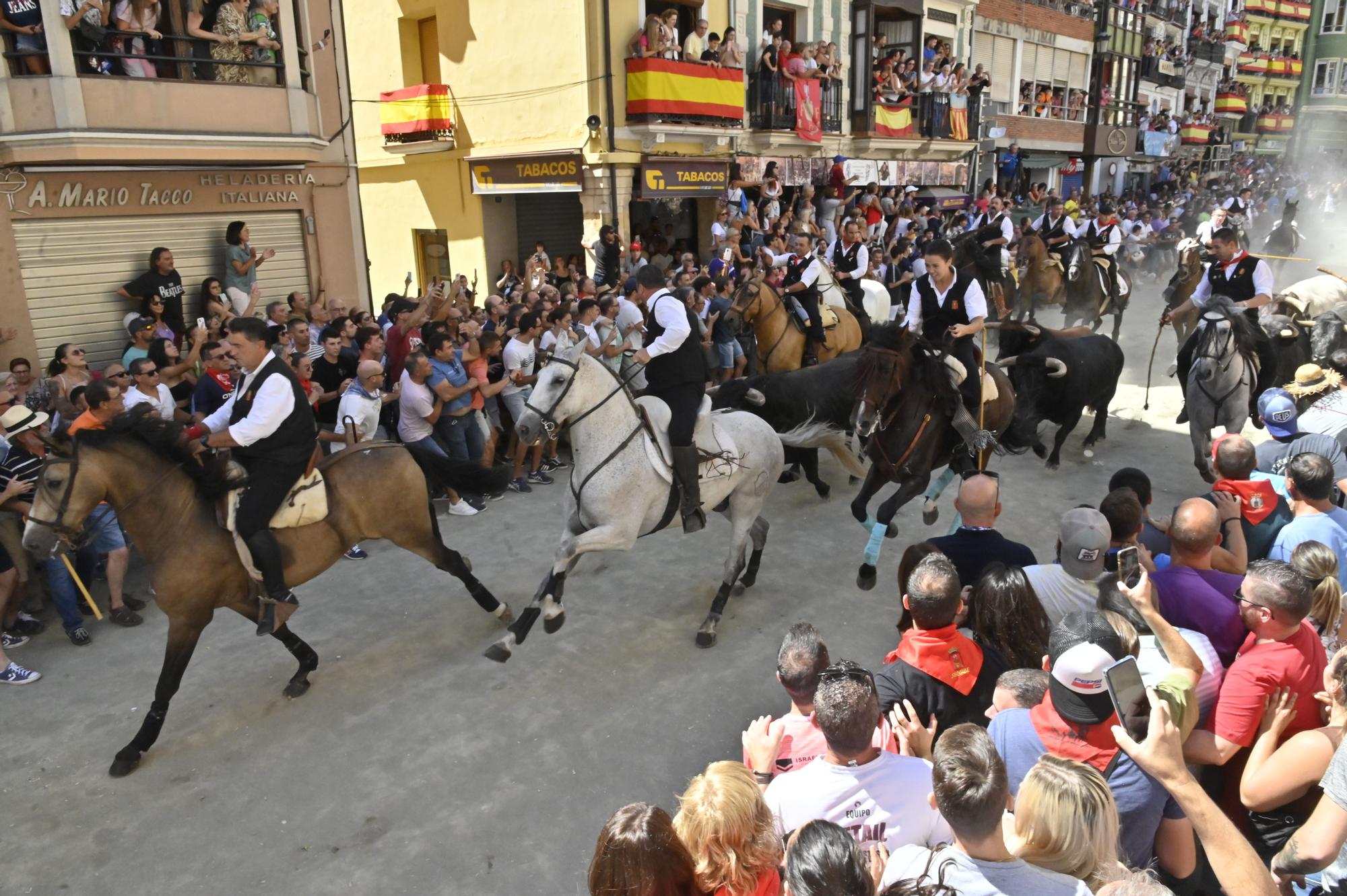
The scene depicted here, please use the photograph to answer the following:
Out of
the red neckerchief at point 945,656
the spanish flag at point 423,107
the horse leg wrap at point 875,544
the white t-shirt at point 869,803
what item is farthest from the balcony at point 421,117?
the white t-shirt at point 869,803

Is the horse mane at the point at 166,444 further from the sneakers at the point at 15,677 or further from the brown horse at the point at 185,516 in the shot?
the sneakers at the point at 15,677

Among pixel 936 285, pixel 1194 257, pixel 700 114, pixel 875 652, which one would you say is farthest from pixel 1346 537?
pixel 700 114

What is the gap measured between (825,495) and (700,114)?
10.4m

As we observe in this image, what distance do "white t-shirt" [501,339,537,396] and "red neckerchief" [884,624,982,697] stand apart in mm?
6178

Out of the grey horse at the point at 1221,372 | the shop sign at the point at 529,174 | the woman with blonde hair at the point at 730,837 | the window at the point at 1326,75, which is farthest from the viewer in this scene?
the window at the point at 1326,75

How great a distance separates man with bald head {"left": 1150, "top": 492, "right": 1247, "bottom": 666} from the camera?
146 inches

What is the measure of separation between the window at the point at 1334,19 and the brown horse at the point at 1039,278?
5535cm

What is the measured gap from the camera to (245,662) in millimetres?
5926

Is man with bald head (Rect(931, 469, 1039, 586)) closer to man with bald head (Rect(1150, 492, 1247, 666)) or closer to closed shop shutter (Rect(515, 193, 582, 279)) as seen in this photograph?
man with bald head (Rect(1150, 492, 1247, 666))

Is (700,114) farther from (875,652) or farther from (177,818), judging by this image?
(177,818)

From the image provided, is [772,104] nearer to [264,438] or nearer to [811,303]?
[811,303]

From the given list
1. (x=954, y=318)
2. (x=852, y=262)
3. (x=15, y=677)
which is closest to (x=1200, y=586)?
(x=954, y=318)

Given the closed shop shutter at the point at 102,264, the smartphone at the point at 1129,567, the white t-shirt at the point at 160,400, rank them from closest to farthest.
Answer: the smartphone at the point at 1129,567, the white t-shirt at the point at 160,400, the closed shop shutter at the point at 102,264

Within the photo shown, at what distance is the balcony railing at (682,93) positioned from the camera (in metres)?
15.8
